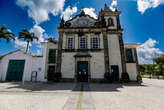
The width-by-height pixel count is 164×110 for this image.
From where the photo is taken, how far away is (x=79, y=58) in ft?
42.7

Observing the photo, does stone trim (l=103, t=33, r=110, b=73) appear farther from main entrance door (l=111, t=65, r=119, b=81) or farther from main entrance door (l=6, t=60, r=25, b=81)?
main entrance door (l=6, t=60, r=25, b=81)

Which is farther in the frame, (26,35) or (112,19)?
(26,35)

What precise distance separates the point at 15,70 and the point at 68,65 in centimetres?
962

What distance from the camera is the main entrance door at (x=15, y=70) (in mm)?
13850

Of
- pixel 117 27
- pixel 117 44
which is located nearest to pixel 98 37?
pixel 117 44

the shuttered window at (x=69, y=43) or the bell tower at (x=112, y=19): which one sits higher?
the bell tower at (x=112, y=19)

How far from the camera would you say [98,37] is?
1401 centimetres

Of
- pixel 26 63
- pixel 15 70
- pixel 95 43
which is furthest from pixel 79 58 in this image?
pixel 15 70

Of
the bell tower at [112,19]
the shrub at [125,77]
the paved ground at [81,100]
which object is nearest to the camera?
the paved ground at [81,100]

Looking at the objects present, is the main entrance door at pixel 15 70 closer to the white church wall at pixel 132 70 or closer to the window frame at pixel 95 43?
the window frame at pixel 95 43

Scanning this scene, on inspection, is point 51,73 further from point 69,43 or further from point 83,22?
point 83,22

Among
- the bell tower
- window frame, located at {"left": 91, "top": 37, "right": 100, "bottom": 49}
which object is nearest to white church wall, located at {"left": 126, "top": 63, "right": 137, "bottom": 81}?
window frame, located at {"left": 91, "top": 37, "right": 100, "bottom": 49}

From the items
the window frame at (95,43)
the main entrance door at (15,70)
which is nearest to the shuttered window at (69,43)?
the window frame at (95,43)

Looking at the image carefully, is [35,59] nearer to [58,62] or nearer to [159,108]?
[58,62]
